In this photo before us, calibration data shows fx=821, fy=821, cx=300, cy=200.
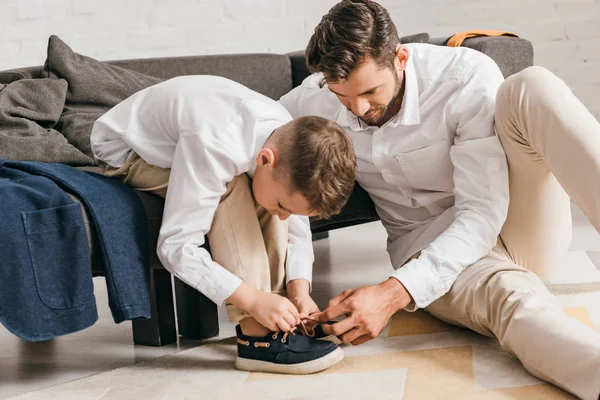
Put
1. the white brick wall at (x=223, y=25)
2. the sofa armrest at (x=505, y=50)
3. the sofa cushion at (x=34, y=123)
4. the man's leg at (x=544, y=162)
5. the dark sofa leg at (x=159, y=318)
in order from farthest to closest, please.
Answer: the white brick wall at (x=223, y=25), the sofa armrest at (x=505, y=50), the sofa cushion at (x=34, y=123), the dark sofa leg at (x=159, y=318), the man's leg at (x=544, y=162)

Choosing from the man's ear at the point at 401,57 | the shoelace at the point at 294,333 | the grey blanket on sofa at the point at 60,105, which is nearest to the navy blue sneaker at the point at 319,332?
the shoelace at the point at 294,333

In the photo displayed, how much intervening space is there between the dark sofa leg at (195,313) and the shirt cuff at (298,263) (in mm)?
272

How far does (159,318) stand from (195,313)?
0.28 feet

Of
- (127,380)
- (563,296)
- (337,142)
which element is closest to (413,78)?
(337,142)

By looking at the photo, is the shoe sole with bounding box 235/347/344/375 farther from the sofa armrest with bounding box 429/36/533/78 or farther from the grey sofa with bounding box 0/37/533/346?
the sofa armrest with bounding box 429/36/533/78

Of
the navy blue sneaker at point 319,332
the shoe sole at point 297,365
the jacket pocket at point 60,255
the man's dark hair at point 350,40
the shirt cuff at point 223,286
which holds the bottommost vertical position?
the shoe sole at point 297,365

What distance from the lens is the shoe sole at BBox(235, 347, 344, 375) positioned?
1578 mm

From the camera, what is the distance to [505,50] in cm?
232

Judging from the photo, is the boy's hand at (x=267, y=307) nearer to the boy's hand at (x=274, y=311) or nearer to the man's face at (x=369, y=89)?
the boy's hand at (x=274, y=311)

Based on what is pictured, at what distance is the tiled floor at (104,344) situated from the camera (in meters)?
1.74

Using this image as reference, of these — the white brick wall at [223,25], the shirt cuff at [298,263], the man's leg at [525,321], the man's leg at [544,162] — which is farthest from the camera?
the white brick wall at [223,25]

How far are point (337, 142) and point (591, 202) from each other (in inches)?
18.3

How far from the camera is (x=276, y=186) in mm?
1540

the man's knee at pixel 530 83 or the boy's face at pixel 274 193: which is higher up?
the man's knee at pixel 530 83
